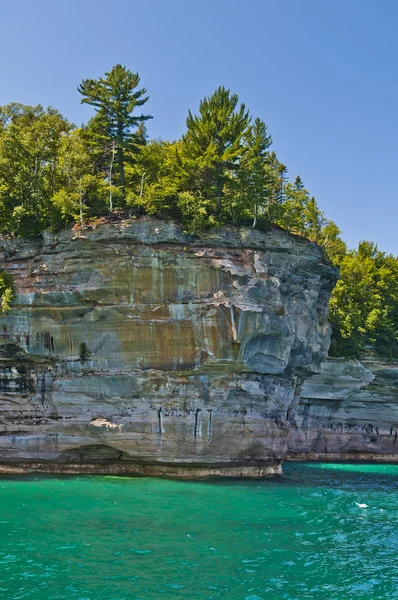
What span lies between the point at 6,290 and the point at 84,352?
598cm

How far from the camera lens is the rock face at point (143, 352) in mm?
29422

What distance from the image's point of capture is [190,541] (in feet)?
57.2

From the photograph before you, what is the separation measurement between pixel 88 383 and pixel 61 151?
15.3 metres

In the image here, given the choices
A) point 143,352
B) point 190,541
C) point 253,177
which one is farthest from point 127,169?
point 190,541

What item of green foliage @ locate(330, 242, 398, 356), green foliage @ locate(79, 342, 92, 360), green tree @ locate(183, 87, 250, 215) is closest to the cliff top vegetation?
green tree @ locate(183, 87, 250, 215)

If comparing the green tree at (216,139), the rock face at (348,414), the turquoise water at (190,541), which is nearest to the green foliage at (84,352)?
the turquoise water at (190,541)

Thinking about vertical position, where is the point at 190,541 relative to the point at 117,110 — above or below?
below

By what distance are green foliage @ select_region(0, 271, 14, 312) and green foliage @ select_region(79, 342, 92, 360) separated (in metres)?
4.98

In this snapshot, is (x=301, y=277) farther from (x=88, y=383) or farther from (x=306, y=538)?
(x=306, y=538)

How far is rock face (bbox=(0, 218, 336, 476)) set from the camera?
29422 millimetres

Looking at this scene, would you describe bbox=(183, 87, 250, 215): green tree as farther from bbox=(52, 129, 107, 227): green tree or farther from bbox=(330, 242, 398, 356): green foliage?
bbox=(330, 242, 398, 356): green foliage

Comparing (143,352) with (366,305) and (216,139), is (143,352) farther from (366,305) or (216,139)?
(366,305)

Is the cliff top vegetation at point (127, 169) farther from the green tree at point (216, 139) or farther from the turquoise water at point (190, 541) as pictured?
the turquoise water at point (190, 541)

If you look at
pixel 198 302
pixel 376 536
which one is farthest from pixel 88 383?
pixel 376 536
